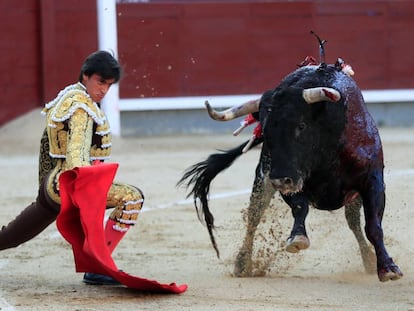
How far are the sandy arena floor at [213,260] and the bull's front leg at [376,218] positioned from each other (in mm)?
133

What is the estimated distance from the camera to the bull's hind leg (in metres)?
4.52

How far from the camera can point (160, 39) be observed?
10227 mm

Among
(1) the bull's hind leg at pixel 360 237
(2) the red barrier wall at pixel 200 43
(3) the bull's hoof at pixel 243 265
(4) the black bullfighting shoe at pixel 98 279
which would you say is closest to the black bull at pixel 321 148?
(3) the bull's hoof at pixel 243 265

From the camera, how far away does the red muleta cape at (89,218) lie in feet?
12.0

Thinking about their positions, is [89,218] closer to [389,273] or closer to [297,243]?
[297,243]

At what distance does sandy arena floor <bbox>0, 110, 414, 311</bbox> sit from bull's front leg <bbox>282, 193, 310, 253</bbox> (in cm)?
17

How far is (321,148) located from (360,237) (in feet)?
2.63

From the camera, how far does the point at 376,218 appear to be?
3.95 metres

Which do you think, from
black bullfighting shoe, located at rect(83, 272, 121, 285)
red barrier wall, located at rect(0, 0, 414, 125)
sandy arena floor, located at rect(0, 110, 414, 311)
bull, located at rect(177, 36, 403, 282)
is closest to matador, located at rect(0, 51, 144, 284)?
black bullfighting shoe, located at rect(83, 272, 121, 285)

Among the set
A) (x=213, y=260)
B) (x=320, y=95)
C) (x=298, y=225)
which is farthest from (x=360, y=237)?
(x=320, y=95)

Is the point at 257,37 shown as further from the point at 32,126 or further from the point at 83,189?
the point at 83,189

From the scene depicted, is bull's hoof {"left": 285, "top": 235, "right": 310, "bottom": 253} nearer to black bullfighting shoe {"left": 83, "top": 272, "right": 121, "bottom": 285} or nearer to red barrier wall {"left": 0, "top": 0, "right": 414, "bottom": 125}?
black bullfighting shoe {"left": 83, "top": 272, "right": 121, "bottom": 285}

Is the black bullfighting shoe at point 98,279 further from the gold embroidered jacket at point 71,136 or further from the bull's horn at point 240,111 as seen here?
the bull's horn at point 240,111

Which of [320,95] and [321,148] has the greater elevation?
[320,95]
